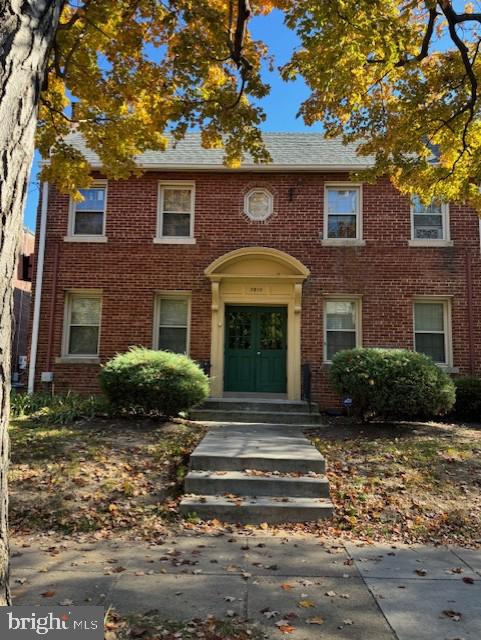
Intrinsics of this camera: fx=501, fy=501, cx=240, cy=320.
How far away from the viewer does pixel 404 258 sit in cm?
1236

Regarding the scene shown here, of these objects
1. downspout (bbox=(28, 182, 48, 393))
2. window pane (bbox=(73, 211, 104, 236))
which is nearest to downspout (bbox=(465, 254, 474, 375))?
window pane (bbox=(73, 211, 104, 236))

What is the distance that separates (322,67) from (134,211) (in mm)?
7051

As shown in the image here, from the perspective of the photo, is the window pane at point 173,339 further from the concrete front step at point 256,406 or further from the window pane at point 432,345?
the window pane at point 432,345

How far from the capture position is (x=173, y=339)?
41.3 ft

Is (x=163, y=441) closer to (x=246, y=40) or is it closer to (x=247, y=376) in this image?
(x=247, y=376)

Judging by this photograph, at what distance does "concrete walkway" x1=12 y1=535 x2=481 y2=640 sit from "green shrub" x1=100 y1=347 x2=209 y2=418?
13.2 ft

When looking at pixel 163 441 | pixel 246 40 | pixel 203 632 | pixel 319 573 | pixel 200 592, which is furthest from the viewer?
pixel 246 40

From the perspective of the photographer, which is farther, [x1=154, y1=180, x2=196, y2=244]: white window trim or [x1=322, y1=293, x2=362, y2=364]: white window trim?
[x1=154, y1=180, x2=196, y2=244]: white window trim

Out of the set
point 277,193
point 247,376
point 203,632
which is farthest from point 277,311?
point 203,632

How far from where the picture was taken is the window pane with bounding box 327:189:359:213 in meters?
12.8

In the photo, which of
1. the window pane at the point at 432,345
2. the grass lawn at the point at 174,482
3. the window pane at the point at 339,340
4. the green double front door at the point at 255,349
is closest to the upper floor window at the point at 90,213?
the green double front door at the point at 255,349

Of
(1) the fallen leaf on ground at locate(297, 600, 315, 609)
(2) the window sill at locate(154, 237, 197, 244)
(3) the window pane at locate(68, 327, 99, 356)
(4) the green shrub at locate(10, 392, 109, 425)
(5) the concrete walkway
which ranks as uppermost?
(2) the window sill at locate(154, 237, 197, 244)

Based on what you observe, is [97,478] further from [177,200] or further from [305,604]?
[177,200]

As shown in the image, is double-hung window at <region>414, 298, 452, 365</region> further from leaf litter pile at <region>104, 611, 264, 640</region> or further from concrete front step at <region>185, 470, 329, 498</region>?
leaf litter pile at <region>104, 611, 264, 640</region>
